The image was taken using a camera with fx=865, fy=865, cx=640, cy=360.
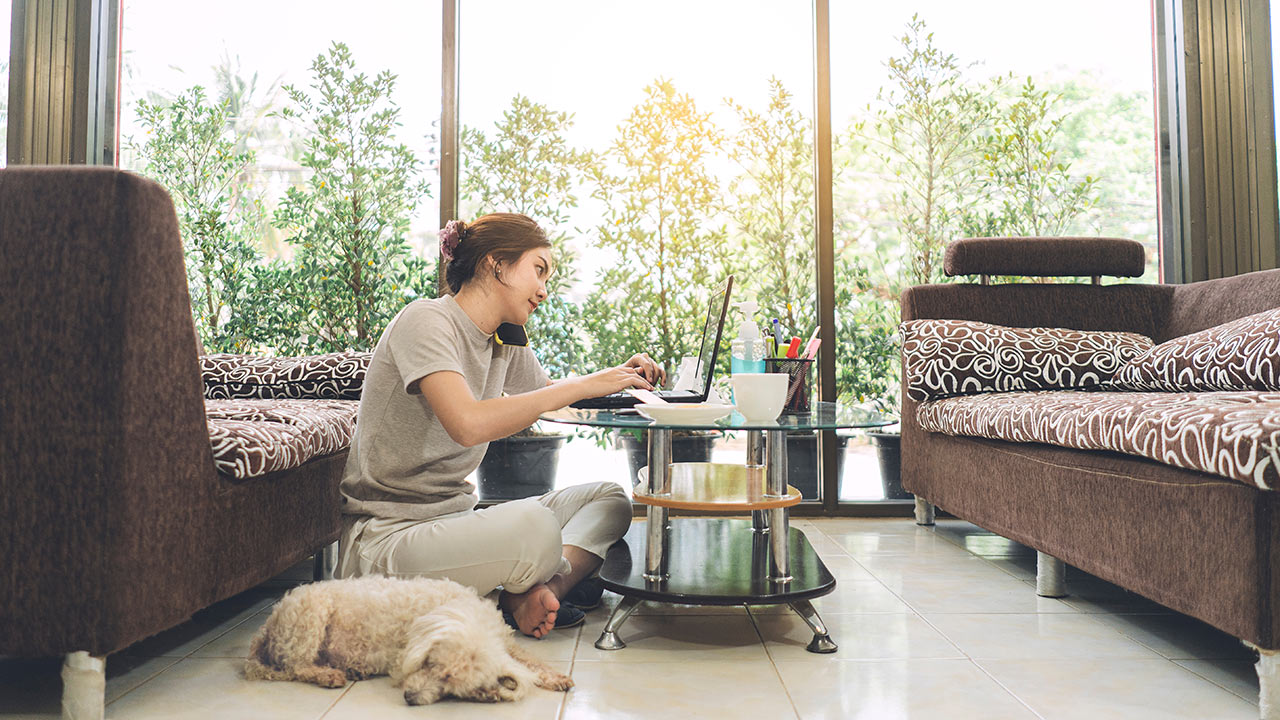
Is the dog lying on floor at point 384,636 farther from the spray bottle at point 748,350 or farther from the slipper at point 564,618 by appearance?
the spray bottle at point 748,350

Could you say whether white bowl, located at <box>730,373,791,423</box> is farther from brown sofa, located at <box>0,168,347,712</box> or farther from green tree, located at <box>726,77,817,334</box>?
green tree, located at <box>726,77,817,334</box>

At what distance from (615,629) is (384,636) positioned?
43 centimetres

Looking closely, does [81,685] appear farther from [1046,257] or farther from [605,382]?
[1046,257]

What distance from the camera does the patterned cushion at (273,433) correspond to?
1400 millimetres

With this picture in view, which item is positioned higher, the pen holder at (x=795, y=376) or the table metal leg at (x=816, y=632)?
the pen holder at (x=795, y=376)

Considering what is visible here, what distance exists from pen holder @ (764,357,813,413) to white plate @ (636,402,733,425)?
446mm

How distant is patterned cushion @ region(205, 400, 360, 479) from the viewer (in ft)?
4.59

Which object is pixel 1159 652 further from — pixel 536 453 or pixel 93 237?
pixel 536 453

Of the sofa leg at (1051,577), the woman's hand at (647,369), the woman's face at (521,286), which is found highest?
the woman's face at (521,286)

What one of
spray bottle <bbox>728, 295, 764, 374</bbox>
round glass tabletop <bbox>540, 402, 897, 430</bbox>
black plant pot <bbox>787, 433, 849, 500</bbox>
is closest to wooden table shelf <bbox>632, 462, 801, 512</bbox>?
round glass tabletop <bbox>540, 402, 897, 430</bbox>

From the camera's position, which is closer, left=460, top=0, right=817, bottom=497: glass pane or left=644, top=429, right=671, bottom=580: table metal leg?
left=644, top=429, right=671, bottom=580: table metal leg

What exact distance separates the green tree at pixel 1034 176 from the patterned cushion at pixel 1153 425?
3.58ft

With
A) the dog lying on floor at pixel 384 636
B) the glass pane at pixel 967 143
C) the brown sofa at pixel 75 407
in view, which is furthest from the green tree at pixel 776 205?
the brown sofa at pixel 75 407

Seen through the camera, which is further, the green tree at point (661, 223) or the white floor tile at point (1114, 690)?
the green tree at point (661, 223)
